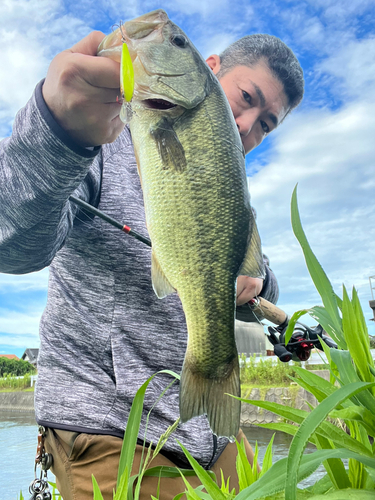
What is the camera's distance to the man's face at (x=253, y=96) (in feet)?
6.81

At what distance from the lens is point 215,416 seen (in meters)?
0.69

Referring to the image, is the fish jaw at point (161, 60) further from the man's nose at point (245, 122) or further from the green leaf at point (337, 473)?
the man's nose at point (245, 122)

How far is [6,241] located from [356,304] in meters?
1.00

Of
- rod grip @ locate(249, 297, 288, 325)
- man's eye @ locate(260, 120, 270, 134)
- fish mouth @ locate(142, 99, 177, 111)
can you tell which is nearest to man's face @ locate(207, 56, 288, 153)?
man's eye @ locate(260, 120, 270, 134)

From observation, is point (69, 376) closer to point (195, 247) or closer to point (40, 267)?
point (40, 267)

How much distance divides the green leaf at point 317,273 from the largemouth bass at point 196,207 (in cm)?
30

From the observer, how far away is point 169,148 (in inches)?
31.6

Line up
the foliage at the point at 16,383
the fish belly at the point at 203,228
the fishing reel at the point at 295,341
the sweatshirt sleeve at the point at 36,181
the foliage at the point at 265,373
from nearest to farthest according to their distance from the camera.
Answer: the fish belly at the point at 203,228 → the sweatshirt sleeve at the point at 36,181 → the fishing reel at the point at 295,341 → the foliage at the point at 265,373 → the foliage at the point at 16,383

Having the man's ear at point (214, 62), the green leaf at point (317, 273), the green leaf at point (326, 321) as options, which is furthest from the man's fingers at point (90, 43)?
the man's ear at point (214, 62)

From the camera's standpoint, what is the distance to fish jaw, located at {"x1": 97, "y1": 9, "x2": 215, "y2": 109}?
86 centimetres

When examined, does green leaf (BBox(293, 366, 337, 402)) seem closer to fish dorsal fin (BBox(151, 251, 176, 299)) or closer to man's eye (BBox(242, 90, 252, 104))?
fish dorsal fin (BBox(151, 251, 176, 299))

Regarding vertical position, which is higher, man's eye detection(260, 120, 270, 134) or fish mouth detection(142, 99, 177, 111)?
man's eye detection(260, 120, 270, 134)

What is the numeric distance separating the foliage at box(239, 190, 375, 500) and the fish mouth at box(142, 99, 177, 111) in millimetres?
487

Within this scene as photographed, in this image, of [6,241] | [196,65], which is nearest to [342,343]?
[196,65]
